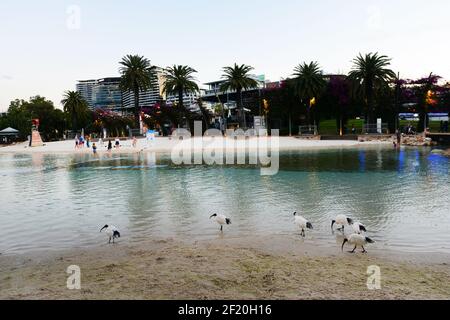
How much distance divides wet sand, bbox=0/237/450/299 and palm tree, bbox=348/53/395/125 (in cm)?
5982

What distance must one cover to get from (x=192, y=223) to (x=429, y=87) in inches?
2737

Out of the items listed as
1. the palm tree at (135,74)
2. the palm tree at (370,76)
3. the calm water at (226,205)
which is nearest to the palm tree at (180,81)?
the palm tree at (135,74)

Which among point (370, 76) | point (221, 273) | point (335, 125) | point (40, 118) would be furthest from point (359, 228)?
point (40, 118)

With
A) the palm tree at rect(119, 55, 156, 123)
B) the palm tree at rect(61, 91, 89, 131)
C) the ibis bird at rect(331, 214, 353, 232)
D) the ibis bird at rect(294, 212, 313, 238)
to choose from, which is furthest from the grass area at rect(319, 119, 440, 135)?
the ibis bird at rect(294, 212, 313, 238)

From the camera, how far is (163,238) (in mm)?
11922

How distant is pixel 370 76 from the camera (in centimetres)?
6494

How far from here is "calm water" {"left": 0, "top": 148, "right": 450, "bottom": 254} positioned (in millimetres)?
12312

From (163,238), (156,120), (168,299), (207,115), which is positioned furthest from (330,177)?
(207,115)

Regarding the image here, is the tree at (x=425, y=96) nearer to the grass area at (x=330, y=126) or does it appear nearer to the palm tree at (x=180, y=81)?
the grass area at (x=330, y=126)

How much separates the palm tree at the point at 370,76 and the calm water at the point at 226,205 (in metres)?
39.4

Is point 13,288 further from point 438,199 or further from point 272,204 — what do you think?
point 438,199

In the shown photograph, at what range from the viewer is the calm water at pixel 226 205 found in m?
12.3

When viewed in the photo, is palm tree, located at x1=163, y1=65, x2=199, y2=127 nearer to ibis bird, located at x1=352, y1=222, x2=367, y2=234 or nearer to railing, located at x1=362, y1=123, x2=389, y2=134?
railing, located at x1=362, y1=123, x2=389, y2=134

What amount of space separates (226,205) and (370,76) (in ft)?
182
